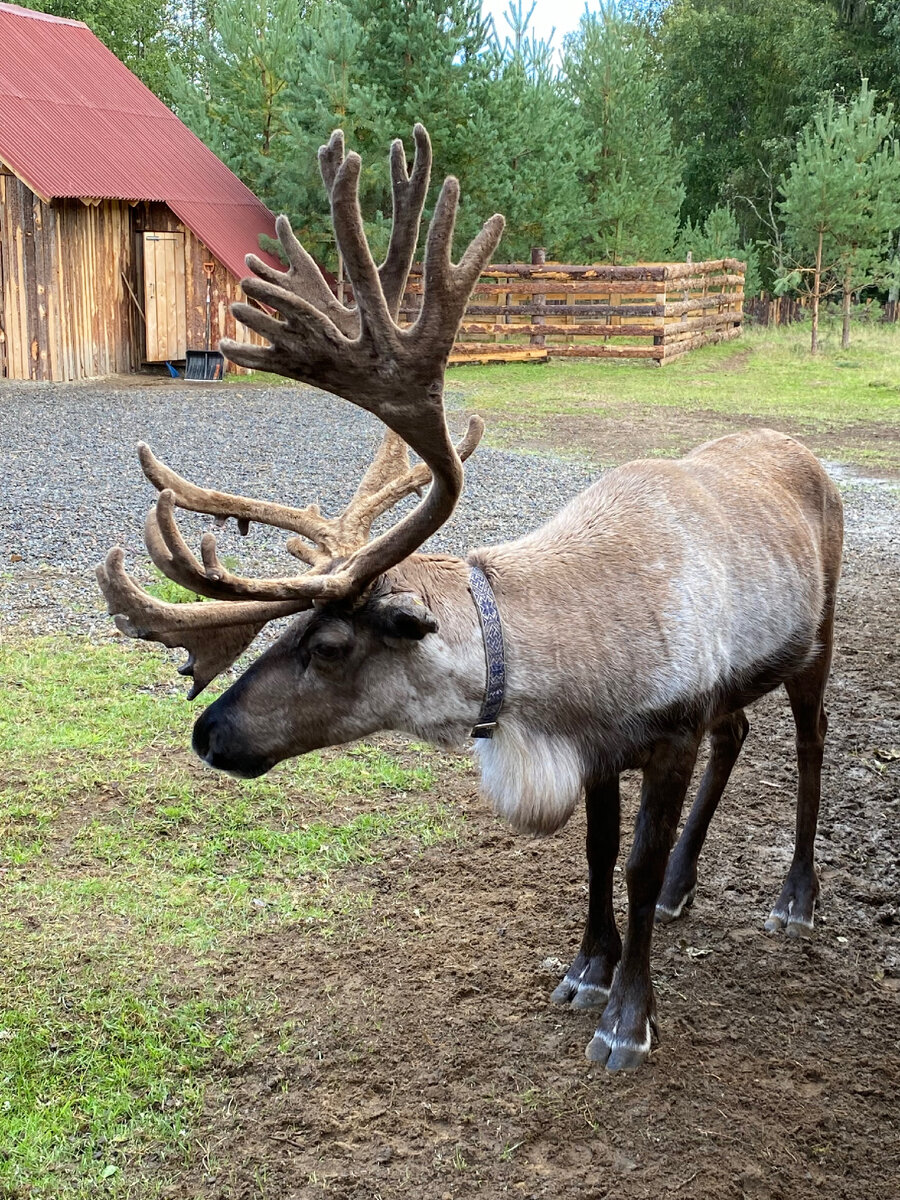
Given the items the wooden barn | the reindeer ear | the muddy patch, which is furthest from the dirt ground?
the wooden barn

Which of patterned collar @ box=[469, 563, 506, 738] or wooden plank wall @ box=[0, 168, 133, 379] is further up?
wooden plank wall @ box=[0, 168, 133, 379]

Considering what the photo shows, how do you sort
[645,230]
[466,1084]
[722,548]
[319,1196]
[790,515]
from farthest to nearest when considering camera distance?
[645,230]
[790,515]
[722,548]
[466,1084]
[319,1196]

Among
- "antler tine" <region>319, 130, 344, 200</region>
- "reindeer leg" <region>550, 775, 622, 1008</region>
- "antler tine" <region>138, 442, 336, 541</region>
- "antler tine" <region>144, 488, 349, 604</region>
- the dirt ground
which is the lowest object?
the dirt ground

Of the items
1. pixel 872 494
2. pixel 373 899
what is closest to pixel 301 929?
pixel 373 899

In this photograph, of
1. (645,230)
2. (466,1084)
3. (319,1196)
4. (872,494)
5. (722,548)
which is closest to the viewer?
(319,1196)

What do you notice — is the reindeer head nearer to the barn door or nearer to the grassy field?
the grassy field

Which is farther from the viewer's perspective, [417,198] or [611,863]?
[611,863]

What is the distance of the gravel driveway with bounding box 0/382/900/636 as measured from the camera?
316 inches

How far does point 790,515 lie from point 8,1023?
294 cm

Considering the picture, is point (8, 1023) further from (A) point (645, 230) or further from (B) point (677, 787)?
(A) point (645, 230)

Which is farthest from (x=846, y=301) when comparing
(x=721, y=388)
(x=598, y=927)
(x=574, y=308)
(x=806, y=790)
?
(x=598, y=927)

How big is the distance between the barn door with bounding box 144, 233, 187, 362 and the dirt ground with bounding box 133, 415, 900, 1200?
1677 cm

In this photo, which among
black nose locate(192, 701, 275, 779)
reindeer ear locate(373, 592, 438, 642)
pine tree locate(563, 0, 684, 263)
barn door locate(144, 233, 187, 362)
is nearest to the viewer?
reindeer ear locate(373, 592, 438, 642)

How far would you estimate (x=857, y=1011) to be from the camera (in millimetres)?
3621
